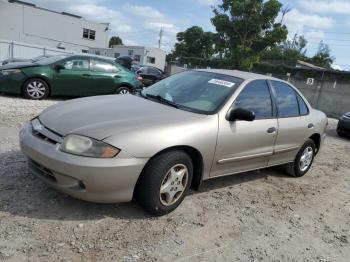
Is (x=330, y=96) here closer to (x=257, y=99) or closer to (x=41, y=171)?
(x=257, y=99)

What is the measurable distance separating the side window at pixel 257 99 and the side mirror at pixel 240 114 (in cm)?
17

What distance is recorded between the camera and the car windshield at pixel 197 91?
438 cm

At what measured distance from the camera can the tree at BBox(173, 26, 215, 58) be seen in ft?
198

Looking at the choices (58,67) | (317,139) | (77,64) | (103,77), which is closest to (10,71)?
(58,67)

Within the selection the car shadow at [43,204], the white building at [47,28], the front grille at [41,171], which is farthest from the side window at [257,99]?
the white building at [47,28]

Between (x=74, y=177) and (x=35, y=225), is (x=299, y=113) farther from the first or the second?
(x=35, y=225)

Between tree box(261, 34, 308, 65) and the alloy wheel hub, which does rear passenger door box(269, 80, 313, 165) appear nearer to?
the alloy wheel hub

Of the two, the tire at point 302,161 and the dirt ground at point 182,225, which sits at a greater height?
the tire at point 302,161

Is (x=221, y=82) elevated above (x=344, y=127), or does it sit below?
above

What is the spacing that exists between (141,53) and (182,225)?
41.1 m

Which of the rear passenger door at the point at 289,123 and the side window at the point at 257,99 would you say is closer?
the side window at the point at 257,99

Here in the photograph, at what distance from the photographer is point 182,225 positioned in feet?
12.5

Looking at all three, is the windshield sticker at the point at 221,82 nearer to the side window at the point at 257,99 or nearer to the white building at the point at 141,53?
the side window at the point at 257,99

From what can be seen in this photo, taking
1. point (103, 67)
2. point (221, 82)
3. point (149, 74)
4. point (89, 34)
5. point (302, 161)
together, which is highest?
point (89, 34)
